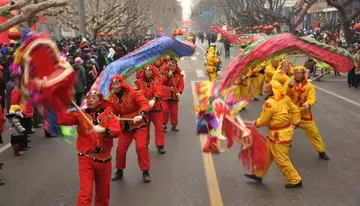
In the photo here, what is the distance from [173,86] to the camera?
10.2 metres

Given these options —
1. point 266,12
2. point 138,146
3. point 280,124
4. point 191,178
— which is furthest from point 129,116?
point 266,12

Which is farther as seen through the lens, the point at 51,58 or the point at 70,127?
the point at 70,127

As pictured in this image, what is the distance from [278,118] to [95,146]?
2671mm

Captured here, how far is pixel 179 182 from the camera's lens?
7.13 metres

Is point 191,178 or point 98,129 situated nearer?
point 98,129

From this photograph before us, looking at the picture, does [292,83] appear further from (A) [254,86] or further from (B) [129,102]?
(A) [254,86]

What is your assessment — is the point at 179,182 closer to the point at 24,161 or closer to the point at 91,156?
the point at 91,156

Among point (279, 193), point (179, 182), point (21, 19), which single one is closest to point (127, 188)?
point (179, 182)

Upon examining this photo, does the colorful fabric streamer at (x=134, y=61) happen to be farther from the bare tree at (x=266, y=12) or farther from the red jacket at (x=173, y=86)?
the bare tree at (x=266, y=12)

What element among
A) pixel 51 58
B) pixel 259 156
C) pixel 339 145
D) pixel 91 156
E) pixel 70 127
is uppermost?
pixel 51 58

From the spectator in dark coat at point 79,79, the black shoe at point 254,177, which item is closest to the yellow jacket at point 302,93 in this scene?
the black shoe at point 254,177

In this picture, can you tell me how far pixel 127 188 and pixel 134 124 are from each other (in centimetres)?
94

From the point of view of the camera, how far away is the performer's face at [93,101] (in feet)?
18.0

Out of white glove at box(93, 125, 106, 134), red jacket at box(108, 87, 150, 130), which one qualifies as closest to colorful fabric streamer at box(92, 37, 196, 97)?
red jacket at box(108, 87, 150, 130)
